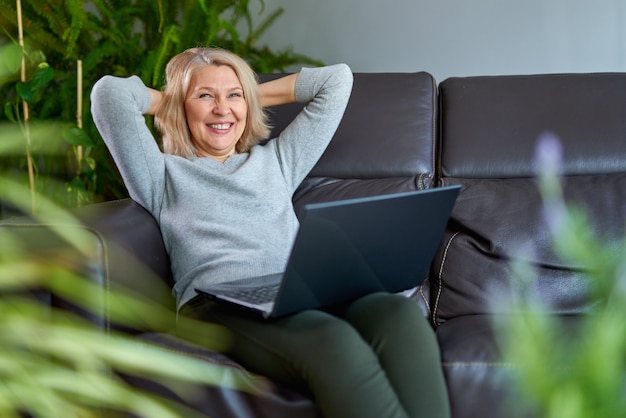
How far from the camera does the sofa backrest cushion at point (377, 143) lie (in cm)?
185

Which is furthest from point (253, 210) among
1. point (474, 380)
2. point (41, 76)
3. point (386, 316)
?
point (41, 76)

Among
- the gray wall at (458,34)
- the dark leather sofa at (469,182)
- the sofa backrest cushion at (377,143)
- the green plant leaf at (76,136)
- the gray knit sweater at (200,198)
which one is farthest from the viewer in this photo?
the gray wall at (458,34)

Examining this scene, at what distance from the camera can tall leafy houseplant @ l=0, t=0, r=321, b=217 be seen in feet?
8.48

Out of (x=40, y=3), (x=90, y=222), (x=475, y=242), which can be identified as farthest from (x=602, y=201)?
(x=40, y=3)

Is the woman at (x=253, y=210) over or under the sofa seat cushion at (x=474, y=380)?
over

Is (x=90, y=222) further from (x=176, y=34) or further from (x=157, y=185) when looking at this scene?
(x=176, y=34)

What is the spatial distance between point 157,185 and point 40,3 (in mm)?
1392

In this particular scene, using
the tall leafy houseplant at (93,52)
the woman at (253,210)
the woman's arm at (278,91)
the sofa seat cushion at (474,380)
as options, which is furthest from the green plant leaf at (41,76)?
the sofa seat cushion at (474,380)

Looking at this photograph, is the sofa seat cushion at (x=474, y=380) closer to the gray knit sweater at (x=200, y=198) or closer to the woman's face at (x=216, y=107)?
the gray knit sweater at (x=200, y=198)

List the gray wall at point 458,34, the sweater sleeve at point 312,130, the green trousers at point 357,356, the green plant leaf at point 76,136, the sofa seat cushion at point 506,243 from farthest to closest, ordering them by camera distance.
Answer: the gray wall at point 458,34, the green plant leaf at point 76,136, the sweater sleeve at point 312,130, the sofa seat cushion at point 506,243, the green trousers at point 357,356

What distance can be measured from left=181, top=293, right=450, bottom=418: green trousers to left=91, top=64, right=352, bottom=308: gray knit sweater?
8.7 inches

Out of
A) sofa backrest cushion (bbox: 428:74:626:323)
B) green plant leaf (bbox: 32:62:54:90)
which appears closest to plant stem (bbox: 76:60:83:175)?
green plant leaf (bbox: 32:62:54:90)

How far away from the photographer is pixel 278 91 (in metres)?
1.83

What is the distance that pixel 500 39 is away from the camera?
2631mm
